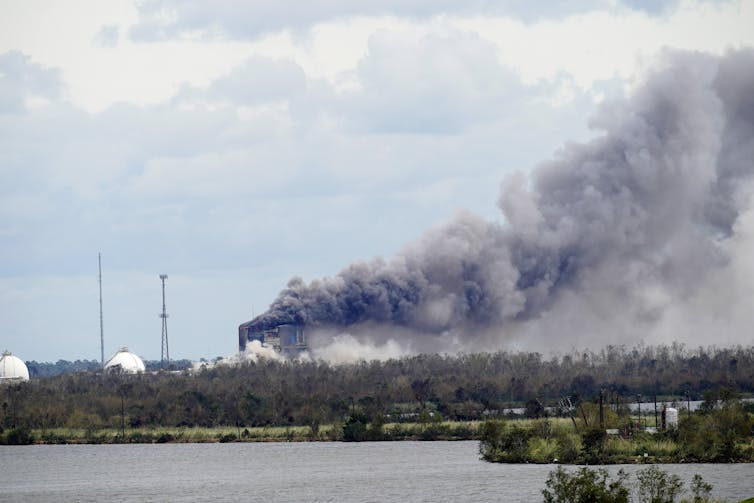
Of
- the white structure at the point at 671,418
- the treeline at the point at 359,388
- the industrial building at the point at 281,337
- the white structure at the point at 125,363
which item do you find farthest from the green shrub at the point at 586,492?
the white structure at the point at 125,363

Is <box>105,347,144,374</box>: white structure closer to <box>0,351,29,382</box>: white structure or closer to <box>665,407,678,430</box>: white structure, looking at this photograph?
<box>0,351,29,382</box>: white structure

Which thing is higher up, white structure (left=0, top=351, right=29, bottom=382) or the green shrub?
white structure (left=0, top=351, right=29, bottom=382)

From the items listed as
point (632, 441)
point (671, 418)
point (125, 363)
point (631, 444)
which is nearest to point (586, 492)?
point (631, 444)

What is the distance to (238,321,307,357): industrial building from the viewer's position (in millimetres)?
140875

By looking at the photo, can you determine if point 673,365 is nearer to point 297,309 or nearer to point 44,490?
point 297,309

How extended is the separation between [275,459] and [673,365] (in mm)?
75999

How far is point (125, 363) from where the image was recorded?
181250 millimetres

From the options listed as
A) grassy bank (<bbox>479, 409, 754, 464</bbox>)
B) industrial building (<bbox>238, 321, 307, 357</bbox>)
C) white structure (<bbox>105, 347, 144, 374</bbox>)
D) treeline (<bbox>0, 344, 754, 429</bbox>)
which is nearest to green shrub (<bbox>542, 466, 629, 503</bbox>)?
grassy bank (<bbox>479, 409, 754, 464</bbox>)

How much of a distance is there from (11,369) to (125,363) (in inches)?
547

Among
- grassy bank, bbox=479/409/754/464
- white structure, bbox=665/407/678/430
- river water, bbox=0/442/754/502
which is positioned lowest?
river water, bbox=0/442/754/502

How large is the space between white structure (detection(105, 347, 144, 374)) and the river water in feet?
210

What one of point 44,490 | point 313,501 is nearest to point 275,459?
point 44,490

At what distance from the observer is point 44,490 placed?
8369 cm

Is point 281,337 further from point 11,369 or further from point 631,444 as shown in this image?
point 631,444
